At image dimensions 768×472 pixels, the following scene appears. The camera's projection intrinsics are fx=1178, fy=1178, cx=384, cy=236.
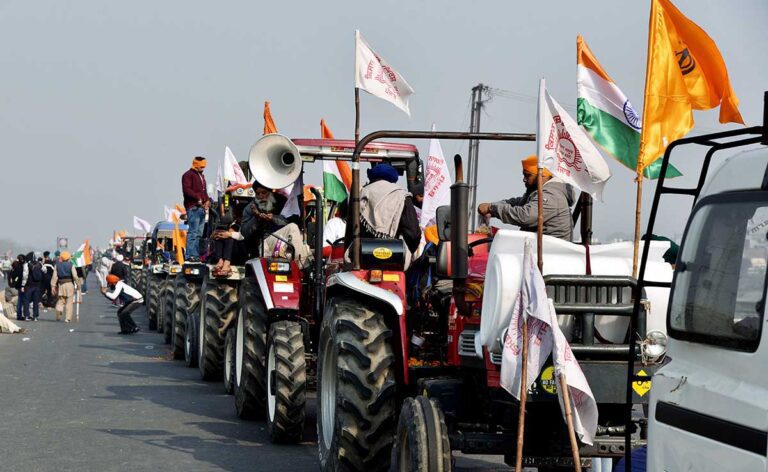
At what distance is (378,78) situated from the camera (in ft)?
35.3

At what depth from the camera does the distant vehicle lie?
4199mm

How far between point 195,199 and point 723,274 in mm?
17952

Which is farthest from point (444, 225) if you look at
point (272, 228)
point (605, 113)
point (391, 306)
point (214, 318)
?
point (214, 318)

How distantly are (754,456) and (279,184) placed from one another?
320 inches

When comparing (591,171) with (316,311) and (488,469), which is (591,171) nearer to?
(488,469)

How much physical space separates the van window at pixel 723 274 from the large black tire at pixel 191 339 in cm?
1434

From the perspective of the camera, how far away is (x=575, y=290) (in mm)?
6832

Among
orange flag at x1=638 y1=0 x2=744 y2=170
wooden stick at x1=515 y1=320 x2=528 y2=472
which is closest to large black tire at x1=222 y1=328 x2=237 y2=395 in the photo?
orange flag at x1=638 y1=0 x2=744 y2=170

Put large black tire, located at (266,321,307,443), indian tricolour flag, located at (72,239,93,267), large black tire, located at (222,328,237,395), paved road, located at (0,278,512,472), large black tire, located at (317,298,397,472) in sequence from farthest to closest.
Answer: indian tricolour flag, located at (72,239,93,267) → large black tire, located at (222,328,237,395) → large black tire, located at (266,321,307,443) → paved road, located at (0,278,512,472) → large black tire, located at (317,298,397,472)

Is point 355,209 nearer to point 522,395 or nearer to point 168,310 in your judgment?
point 522,395

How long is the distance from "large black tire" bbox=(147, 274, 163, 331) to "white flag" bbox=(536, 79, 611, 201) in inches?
904

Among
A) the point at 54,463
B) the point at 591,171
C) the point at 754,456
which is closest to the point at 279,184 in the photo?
the point at 54,463

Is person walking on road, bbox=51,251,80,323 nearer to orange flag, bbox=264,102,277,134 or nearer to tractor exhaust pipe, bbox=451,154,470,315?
orange flag, bbox=264,102,277,134

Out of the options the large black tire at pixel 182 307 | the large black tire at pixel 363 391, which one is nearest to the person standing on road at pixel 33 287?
the large black tire at pixel 182 307
